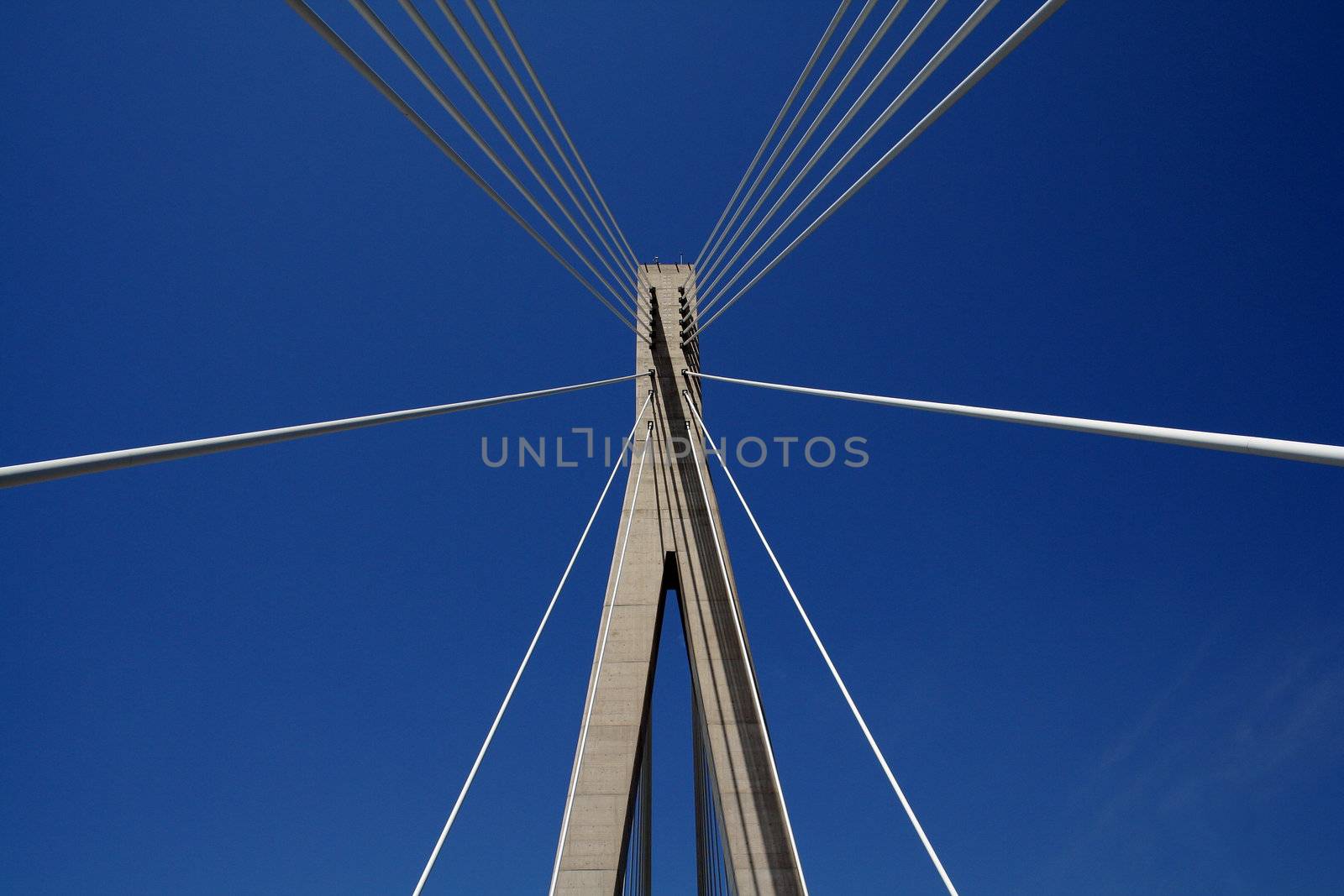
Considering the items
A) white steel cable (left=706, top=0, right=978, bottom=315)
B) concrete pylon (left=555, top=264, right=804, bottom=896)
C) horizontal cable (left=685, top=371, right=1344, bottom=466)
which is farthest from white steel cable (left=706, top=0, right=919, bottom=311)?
concrete pylon (left=555, top=264, right=804, bottom=896)

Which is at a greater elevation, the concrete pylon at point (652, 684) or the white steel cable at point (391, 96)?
the white steel cable at point (391, 96)

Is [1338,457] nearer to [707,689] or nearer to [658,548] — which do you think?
[707,689]

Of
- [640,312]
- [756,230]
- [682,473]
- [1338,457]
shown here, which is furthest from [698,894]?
[1338,457]

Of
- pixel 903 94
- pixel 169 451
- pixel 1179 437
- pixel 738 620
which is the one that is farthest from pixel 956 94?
pixel 738 620

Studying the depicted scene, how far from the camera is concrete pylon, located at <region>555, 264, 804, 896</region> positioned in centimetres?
638

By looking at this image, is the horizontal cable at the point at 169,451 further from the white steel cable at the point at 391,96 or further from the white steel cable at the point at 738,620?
the white steel cable at the point at 738,620

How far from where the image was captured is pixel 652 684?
7.73m

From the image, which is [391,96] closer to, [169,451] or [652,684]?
[169,451]

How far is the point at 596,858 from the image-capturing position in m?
6.48

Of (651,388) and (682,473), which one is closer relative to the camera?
(682,473)

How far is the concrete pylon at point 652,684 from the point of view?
20.9 feet

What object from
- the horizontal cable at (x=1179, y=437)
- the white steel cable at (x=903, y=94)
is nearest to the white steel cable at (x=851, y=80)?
the white steel cable at (x=903, y=94)

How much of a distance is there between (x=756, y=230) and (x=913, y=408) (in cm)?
467

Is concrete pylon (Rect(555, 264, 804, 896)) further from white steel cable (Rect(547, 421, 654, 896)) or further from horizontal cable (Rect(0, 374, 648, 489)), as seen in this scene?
horizontal cable (Rect(0, 374, 648, 489))
